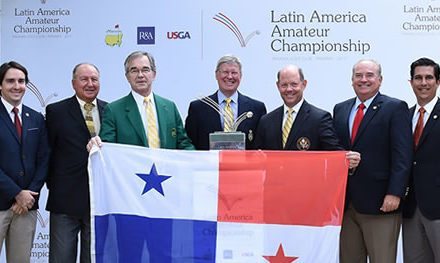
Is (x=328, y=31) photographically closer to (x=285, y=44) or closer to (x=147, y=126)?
(x=285, y=44)

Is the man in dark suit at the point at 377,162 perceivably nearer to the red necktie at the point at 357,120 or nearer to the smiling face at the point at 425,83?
the red necktie at the point at 357,120

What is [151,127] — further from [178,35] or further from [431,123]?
[431,123]

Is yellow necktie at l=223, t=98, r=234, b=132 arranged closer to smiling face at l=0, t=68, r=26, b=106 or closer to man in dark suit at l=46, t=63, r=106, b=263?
man in dark suit at l=46, t=63, r=106, b=263

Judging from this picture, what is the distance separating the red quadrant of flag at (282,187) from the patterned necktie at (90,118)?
1.01 meters

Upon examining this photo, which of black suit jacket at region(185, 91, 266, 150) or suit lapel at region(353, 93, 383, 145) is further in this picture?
black suit jacket at region(185, 91, 266, 150)

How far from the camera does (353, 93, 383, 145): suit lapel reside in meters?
3.80

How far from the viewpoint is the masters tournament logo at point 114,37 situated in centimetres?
515

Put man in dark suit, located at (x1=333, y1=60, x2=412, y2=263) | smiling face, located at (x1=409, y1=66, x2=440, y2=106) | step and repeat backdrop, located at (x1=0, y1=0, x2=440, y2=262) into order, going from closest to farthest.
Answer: man in dark suit, located at (x1=333, y1=60, x2=412, y2=263)
smiling face, located at (x1=409, y1=66, x2=440, y2=106)
step and repeat backdrop, located at (x1=0, y1=0, x2=440, y2=262)

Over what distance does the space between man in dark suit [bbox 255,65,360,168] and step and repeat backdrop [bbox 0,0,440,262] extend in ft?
3.78

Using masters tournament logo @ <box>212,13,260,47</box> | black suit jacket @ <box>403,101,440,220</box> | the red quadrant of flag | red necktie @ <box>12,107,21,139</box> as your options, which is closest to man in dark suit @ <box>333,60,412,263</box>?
black suit jacket @ <box>403,101,440,220</box>

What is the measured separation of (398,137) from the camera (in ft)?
12.2

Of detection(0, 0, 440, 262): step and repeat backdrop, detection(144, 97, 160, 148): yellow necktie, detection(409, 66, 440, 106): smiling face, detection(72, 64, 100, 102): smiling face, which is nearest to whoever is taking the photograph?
detection(144, 97, 160, 148): yellow necktie

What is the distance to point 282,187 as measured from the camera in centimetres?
353

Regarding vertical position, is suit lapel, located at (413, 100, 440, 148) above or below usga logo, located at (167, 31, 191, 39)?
below
